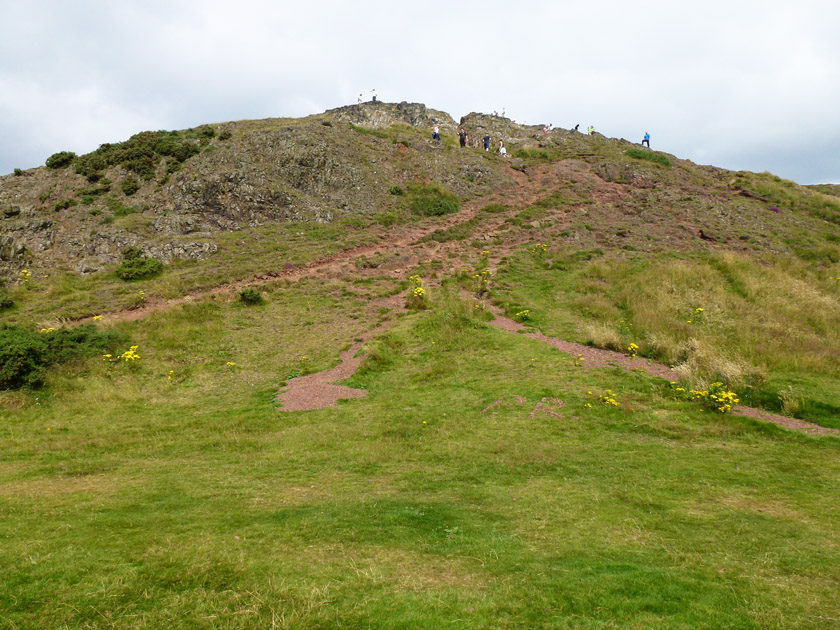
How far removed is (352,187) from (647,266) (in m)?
25.9

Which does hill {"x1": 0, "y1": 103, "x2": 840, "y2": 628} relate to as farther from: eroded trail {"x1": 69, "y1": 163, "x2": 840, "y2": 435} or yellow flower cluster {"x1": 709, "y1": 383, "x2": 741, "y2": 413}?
eroded trail {"x1": 69, "y1": 163, "x2": 840, "y2": 435}

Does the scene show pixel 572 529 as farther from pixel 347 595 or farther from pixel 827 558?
pixel 347 595

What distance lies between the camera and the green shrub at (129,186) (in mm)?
35438

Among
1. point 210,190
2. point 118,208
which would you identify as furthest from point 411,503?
point 118,208

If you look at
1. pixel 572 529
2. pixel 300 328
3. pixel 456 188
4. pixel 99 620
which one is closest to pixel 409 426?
pixel 572 529

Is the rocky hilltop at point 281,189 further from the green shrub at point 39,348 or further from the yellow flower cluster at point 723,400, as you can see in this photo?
the yellow flower cluster at point 723,400

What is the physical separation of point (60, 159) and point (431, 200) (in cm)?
3459

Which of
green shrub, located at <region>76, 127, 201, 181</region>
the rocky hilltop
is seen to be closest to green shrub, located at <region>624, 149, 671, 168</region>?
the rocky hilltop

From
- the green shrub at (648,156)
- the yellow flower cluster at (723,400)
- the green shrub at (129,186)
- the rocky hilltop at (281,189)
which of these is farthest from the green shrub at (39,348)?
the green shrub at (648,156)

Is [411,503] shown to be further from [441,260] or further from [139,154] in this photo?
[139,154]

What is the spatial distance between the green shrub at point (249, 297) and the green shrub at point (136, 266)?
7.12 meters

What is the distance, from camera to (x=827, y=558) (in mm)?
6750

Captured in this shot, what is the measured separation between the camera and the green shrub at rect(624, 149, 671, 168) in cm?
4938

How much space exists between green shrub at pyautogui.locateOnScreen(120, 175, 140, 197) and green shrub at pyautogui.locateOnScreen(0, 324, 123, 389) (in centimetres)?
1938
